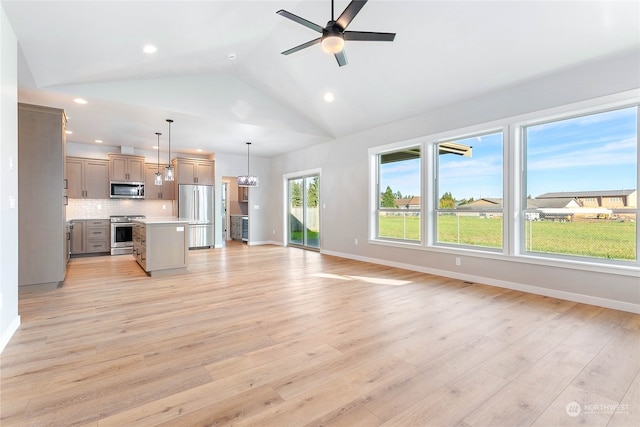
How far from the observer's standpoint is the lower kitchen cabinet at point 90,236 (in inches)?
268

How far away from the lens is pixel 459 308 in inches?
134

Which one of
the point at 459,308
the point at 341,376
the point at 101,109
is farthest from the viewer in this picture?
the point at 101,109

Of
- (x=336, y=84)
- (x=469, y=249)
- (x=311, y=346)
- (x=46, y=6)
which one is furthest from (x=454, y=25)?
(x=46, y=6)

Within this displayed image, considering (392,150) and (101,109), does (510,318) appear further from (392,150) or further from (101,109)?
(101,109)

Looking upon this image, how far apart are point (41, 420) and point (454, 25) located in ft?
16.0

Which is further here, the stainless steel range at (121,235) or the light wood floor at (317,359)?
the stainless steel range at (121,235)

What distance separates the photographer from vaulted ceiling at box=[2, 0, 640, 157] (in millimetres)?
3129

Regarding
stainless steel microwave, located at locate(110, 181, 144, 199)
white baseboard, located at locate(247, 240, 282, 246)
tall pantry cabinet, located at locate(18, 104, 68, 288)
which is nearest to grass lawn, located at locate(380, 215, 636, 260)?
white baseboard, located at locate(247, 240, 282, 246)

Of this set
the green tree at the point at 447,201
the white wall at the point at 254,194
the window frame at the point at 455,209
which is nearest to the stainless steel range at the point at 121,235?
the white wall at the point at 254,194

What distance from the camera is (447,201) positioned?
5.18 meters

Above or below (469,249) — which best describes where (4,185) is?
above
